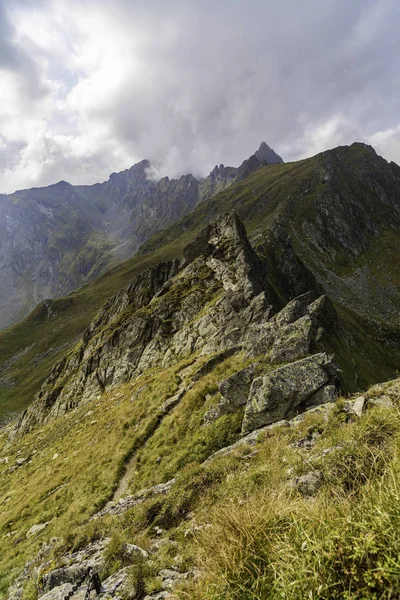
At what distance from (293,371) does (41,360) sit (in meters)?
124

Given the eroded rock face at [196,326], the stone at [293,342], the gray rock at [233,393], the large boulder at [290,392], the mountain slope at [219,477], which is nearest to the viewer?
the mountain slope at [219,477]

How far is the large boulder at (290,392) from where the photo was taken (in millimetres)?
14367

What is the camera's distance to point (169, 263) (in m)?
64.2

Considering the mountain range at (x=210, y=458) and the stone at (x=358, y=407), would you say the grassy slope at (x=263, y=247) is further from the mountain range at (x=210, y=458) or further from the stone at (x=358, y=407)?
the stone at (x=358, y=407)

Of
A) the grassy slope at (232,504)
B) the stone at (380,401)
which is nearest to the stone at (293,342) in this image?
the grassy slope at (232,504)

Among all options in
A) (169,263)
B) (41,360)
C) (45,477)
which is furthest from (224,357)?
(41,360)

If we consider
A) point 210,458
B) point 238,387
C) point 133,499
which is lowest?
point 133,499

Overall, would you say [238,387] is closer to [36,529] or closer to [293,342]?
[293,342]

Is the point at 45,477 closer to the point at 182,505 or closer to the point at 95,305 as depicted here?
the point at 182,505

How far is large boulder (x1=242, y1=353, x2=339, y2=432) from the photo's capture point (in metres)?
14.4

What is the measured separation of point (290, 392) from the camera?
14.7 meters

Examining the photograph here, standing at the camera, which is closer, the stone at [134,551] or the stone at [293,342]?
the stone at [134,551]

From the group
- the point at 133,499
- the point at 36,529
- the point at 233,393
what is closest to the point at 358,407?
the point at 233,393

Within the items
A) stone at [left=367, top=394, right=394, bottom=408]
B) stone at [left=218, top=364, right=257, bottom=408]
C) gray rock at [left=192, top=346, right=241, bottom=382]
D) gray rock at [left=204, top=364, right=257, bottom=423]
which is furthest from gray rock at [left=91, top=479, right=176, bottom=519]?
gray rock at [left=192, top=346, right=241, bottom=382]
